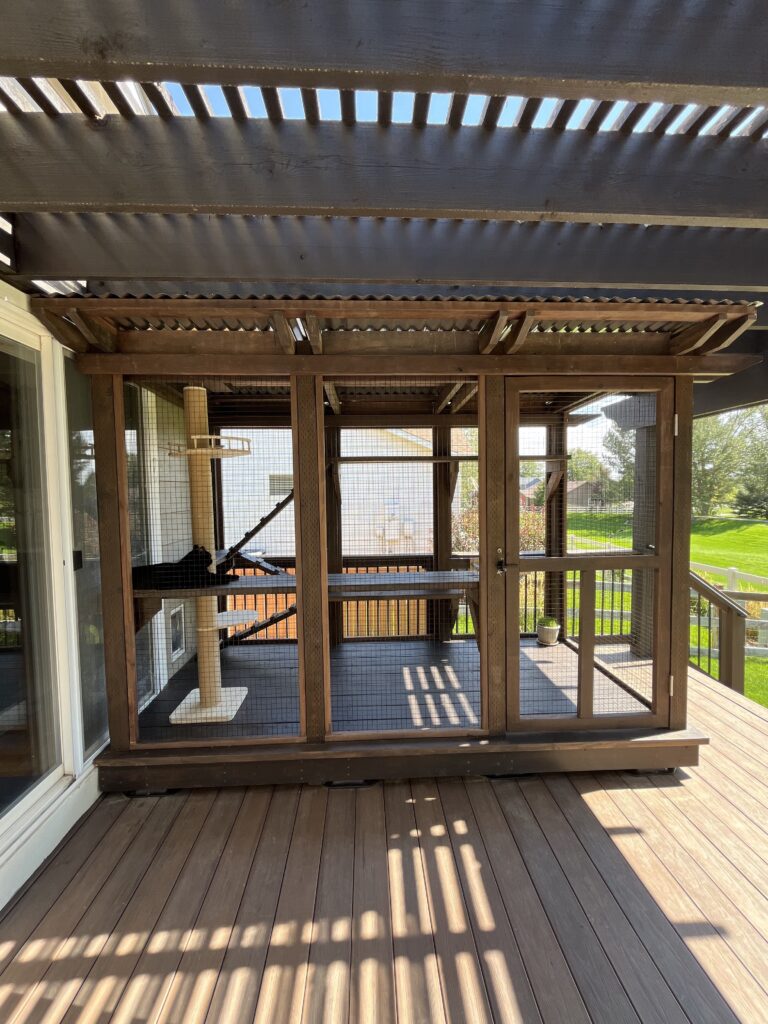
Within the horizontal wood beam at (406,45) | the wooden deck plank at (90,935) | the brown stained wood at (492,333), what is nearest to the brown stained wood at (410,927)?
the wooden deck plank at (90,935)

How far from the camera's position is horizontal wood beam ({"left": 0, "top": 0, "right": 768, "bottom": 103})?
3.35 ft

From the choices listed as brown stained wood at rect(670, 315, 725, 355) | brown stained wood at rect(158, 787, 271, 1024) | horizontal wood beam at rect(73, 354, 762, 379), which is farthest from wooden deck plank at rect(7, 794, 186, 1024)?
brown stained wood at rect(670, 315, 725, 355)

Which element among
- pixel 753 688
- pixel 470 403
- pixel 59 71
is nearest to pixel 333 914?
pixel 59 71

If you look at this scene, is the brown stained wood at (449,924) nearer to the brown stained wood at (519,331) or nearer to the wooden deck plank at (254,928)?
the wooden deck plank at (254,928)

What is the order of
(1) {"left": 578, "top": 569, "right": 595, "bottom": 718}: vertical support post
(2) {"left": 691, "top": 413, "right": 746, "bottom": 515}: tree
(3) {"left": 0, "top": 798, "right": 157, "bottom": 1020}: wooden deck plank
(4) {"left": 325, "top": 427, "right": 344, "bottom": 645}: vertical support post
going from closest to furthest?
(3) {"left": 0, "top": 798, "right": 157, "bottom": 1020}: wooden deck plank → (1) {"left": 578, "top": 569, "right": 595, "bottom": 718}: vertical support post → (4) {"left": 325, "top": 427, "right": 344, "bottom": 645}: vertical support post → (2) {"left": 691, "top": 413, "right": 746, "bottom": 515}: tree

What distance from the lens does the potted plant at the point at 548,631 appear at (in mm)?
4180

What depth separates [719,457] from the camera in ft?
35.4

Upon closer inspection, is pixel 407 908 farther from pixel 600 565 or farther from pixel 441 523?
pixel 441 523

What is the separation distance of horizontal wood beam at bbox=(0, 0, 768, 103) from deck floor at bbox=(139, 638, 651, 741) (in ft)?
9.00

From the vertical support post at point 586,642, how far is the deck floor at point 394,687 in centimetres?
13

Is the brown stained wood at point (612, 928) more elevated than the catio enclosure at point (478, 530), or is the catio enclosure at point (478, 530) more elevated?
the catio enclosure at point (478, 530)

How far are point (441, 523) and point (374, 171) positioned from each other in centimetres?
339

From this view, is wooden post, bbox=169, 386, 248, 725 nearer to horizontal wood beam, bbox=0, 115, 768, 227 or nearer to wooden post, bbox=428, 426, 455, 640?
horizontal wood beam, bbox=0, 115, 768, 227

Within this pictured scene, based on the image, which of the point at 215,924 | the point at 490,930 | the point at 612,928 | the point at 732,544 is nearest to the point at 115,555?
the point at 215,924
